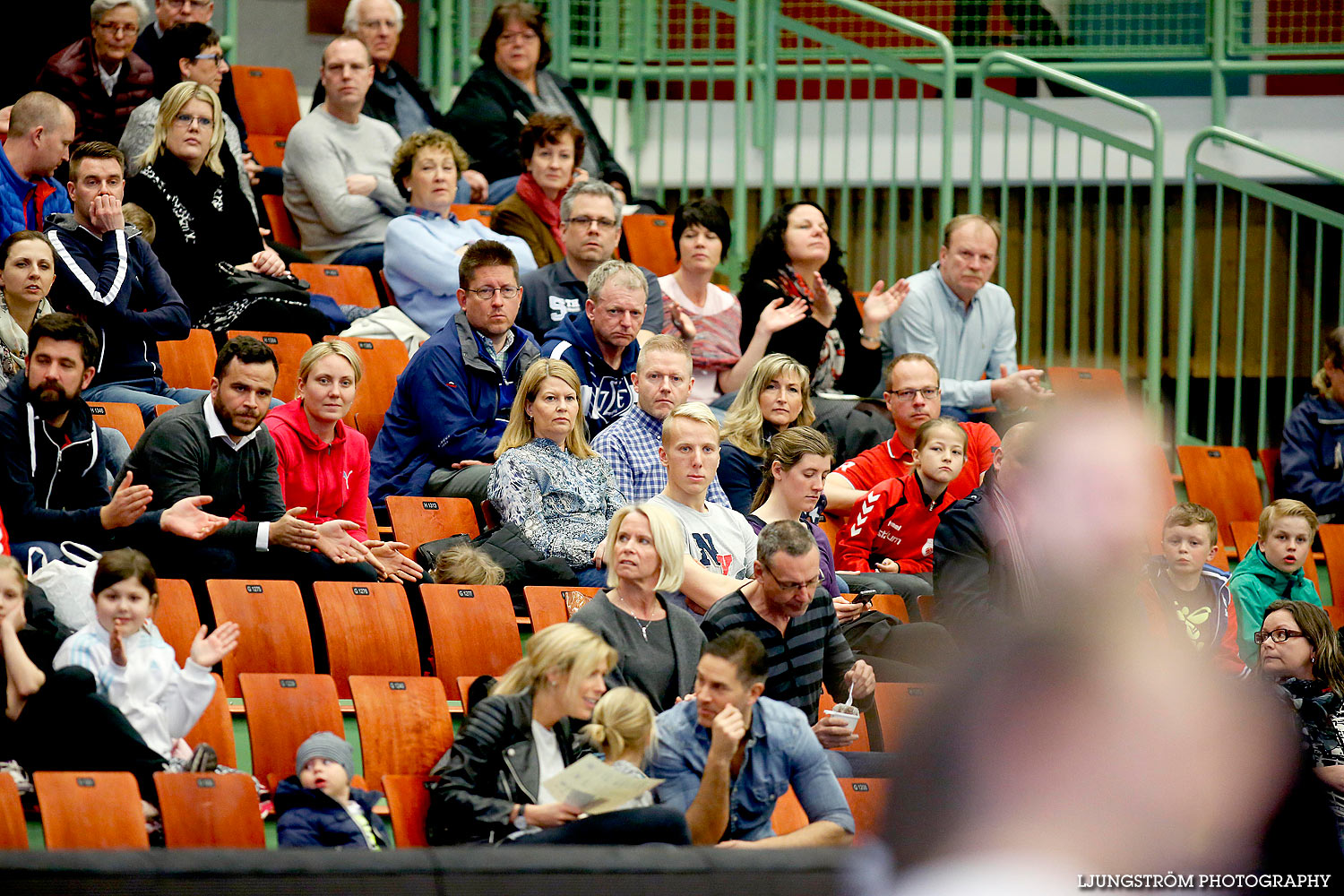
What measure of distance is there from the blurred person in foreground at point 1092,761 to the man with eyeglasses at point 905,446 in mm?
3601

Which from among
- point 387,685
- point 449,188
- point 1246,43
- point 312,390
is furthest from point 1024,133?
point 387,685

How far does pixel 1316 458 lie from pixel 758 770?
3.21 m

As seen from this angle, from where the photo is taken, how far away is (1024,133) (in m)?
7.60

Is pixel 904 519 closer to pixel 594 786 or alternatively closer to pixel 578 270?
pixel 578 270

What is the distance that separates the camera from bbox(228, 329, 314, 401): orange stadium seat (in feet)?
17.5

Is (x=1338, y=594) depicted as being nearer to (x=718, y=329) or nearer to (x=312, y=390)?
(x=718, y=329)

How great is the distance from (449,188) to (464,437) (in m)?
1.25

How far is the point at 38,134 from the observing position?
5.13 meters

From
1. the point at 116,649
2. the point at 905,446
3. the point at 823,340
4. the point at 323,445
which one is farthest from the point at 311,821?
the point at 823,340

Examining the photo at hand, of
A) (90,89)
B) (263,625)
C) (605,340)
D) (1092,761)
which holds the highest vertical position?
(90,89)

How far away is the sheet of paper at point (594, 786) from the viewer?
3.32 meters

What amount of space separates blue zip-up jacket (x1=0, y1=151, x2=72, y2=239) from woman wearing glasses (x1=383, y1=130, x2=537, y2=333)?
1108 millimetres

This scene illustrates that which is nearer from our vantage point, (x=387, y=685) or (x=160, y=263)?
(x=387, y=685)

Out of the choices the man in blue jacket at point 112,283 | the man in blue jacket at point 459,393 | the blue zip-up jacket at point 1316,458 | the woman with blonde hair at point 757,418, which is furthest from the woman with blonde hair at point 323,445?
the blue zip-up jacket at point 1316,458
